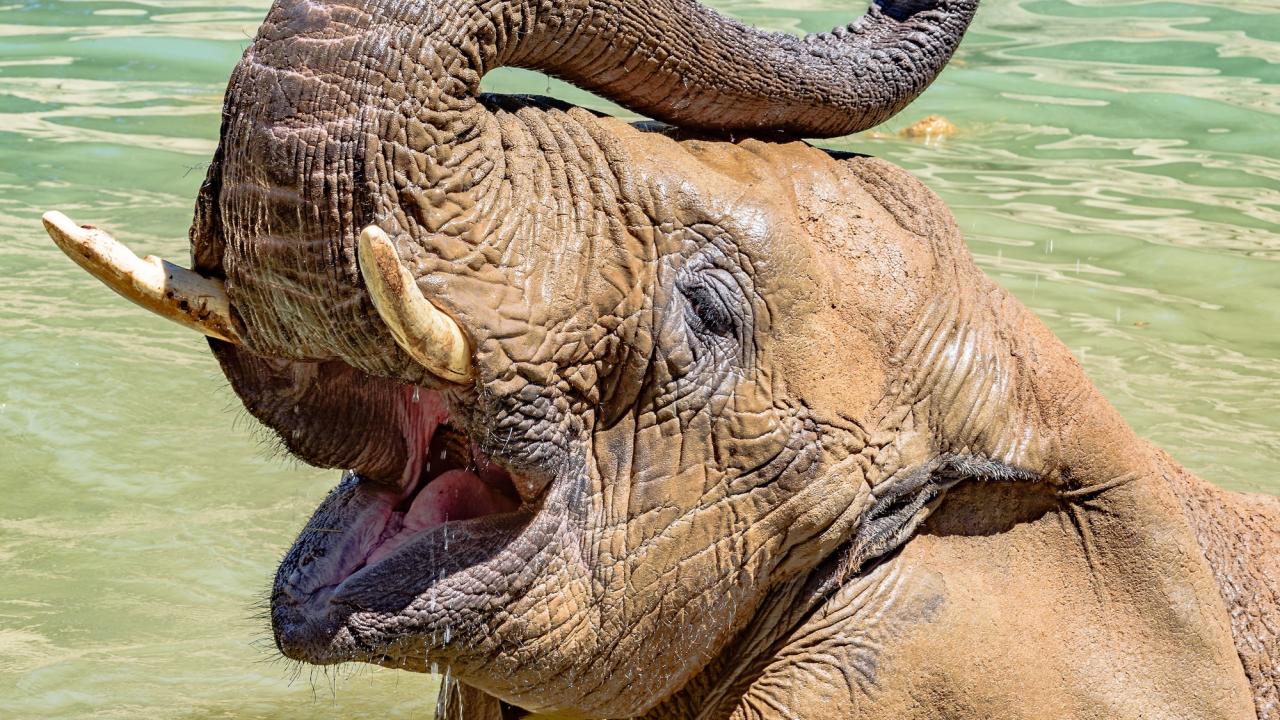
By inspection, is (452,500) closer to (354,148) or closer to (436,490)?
(436,490)

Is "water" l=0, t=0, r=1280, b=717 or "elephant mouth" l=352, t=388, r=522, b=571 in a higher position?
"elephant mouth" l=352, t=388, r=522, b=571

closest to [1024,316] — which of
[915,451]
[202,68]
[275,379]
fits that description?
[915,451]

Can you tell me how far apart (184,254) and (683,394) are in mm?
7058

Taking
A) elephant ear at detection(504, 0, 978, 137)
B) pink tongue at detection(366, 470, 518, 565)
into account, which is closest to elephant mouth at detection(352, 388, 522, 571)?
pink tongue at detection(366, 470, 518, 565)

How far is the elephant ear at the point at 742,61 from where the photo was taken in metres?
2.78

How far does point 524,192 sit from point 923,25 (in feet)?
3.42

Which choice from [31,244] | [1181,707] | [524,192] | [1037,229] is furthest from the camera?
[1037,229]

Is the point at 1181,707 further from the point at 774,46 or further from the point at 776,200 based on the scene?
the point at 774,46

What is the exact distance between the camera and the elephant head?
2.48m

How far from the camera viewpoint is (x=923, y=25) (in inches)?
131

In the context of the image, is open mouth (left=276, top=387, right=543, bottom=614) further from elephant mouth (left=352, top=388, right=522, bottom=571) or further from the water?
the water

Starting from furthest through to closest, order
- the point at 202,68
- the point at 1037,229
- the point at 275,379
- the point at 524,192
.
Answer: the point at 202,68, the point at 1037,229, the point at 275,379, the point at 524,192

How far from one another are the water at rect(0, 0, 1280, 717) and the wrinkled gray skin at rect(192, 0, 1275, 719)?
651mm

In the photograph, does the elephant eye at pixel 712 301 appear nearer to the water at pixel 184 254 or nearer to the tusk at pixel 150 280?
the tusk at pixel 150 280
